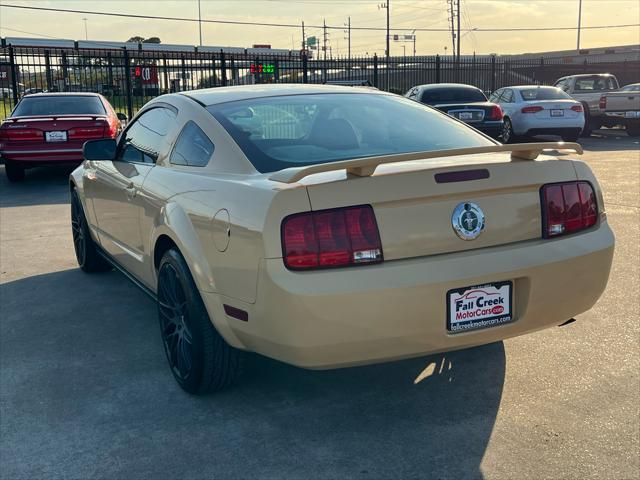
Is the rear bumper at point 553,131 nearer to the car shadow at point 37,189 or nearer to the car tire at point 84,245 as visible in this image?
the car shadow at point 37,189

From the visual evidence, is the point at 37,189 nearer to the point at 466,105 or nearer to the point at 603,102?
the point at 466,105

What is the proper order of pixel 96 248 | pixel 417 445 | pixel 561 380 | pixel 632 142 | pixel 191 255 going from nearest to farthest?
pixel 417 445 → pixel 191 255 → pixel 561 380 → pixel 96 248 → pixel 632 142

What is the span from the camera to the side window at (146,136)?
4.45 m

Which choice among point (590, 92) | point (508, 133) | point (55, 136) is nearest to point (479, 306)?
point (55, 136)

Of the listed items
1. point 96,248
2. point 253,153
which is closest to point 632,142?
point 96,248

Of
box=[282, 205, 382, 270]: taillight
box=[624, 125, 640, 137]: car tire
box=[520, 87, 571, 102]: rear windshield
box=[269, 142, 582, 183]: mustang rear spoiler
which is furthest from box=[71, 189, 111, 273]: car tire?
box=[624, 125, 640, 137]: car tire

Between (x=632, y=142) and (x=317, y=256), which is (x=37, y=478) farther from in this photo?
(x=632, y=142)

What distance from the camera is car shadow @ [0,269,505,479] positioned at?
306 centimetres

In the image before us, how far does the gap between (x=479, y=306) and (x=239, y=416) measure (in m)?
1.25

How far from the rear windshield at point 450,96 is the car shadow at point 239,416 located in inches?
465

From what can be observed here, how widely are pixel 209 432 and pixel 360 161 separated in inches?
55.3

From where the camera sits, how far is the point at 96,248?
5.99m

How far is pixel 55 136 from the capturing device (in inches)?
450

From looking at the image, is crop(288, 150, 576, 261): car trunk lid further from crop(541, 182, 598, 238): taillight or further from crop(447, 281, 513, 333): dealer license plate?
crop(447, 281, 513, 333): dealer license plate
